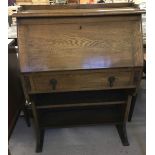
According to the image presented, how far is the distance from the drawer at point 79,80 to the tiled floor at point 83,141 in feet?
1.85

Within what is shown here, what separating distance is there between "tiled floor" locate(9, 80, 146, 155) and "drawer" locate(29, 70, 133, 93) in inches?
22.2

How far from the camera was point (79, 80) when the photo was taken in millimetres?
1516

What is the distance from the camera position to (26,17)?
138cm

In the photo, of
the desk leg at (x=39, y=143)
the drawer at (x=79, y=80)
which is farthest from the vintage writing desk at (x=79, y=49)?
the desk leg at (x=39, y=143)

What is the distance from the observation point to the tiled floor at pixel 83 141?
5.82ft

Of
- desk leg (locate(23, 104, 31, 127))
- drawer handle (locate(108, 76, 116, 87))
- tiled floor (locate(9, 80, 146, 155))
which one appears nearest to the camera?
drawer handle (locate(108, 76, 116, 87))

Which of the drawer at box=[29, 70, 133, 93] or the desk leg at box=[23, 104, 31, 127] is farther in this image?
the desk leg at box=[23, 104, 31, 127]

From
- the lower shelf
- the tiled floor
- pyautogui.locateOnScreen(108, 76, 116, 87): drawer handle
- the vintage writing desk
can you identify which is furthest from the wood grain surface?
the tiled floor

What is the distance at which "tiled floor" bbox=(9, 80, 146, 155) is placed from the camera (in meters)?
1.77

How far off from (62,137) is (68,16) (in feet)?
3.49

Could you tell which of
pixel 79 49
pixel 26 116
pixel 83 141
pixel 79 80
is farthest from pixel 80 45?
pixel 26 116

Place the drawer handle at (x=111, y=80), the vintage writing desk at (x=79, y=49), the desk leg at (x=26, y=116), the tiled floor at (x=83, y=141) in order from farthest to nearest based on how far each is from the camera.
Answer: the desk leg at (x=26, y=116)
the tiled floor at (x=83, y=141)
the drawer handle at (x=111, y=80)
the vintage writing desk at (x=79, y=49)

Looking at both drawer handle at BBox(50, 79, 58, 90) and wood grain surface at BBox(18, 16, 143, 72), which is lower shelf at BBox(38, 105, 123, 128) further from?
wood grain surface at BBox(18, 16, 143, 72)

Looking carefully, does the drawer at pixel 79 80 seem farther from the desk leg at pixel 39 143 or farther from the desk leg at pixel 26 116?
the desk leg at pixel 26 116
